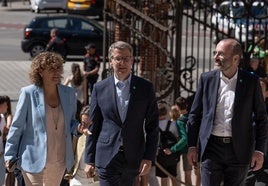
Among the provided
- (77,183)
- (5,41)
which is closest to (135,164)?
(77,183)

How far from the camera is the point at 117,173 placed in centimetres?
707

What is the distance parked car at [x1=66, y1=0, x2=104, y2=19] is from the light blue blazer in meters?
33.7

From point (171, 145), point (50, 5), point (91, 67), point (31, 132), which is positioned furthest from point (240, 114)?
point (50, 5)

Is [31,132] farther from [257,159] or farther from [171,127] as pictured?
[171,127]

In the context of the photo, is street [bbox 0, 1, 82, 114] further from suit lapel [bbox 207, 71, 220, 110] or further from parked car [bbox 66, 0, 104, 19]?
suit lapel [bbox 207, 71, 220, 110]

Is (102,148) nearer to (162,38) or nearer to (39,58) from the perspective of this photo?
(39,58)

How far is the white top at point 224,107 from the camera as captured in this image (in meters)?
7.02

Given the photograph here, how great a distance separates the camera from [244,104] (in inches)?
276

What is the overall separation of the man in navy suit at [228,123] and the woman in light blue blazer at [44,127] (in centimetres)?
98

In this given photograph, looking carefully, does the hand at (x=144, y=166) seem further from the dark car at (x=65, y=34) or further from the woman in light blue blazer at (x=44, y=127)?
the dark car at (x=65, y=34)

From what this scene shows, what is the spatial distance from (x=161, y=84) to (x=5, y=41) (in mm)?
20164

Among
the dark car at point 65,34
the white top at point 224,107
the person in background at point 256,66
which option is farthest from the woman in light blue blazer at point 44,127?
the dark car at point 65,34

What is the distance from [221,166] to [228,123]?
0.36 meters

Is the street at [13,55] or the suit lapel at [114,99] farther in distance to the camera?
the street at [13,55]
